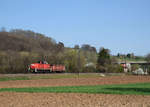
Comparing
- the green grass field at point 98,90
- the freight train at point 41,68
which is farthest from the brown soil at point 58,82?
the freight train at point 41,68

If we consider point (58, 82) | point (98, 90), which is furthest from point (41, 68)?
point (98, 90)

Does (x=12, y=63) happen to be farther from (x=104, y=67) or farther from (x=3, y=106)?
(x=3, y=106)

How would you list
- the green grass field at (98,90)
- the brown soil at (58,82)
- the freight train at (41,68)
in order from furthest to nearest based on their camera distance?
the freight train at (41,68)
the brown soil at (58,82)
the green grass field at (98,90)

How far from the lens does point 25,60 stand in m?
61.2

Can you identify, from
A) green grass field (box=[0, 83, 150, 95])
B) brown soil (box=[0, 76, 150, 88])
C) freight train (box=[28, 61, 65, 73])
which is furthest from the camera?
freight train (box=[28, 61, 65, 73])

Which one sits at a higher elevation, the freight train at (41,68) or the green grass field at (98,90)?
the freight train at (41,68)

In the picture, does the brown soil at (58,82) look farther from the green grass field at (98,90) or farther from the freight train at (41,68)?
the freight train at (41,68)

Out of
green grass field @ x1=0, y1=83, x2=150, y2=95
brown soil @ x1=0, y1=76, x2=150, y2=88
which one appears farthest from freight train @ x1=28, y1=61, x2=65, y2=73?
green grass field @ x1=0, y1=83, x2=150, y2=95

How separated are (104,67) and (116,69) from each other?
325 cm

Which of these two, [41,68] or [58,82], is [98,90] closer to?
[58,82]

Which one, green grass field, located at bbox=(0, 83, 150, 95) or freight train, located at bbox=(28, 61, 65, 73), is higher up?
freight train, located at bbox=(28, 61, 65, 73)

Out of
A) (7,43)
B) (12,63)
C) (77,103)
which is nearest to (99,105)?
(77,103)

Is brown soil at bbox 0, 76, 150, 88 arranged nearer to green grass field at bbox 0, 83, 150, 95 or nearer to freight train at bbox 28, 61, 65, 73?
green grass field at bbox 0, 83, 150, 95

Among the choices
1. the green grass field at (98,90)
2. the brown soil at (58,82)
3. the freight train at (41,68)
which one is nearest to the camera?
the green grass field at (98,90)
